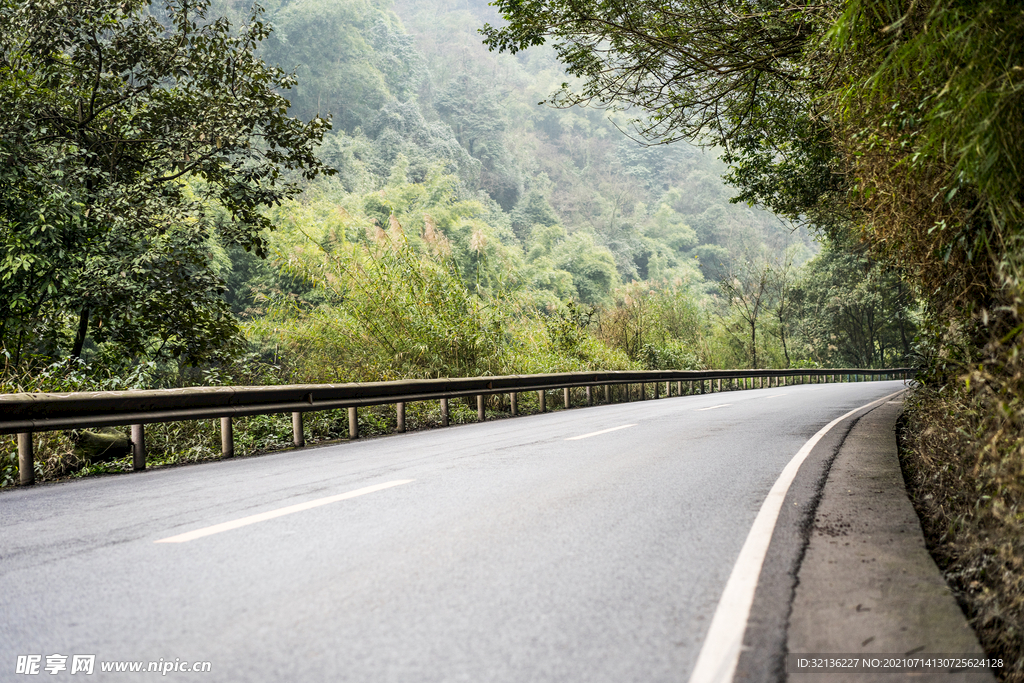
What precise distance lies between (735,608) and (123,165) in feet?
49.0

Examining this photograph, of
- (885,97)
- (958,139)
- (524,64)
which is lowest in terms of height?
(958,139)

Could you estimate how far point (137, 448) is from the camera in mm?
8594

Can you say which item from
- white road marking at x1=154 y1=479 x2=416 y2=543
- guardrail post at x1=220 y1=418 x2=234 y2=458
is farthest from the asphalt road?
guardrail post at x1=220 y1=418 x2=234 y2=458

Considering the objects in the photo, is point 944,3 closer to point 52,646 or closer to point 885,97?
point 885,97

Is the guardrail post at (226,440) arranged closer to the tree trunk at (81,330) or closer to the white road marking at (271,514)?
the white road marking at (271,514)

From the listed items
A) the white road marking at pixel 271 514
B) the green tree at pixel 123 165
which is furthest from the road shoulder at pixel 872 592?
the green tree at pixel 123 165

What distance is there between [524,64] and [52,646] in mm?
132391

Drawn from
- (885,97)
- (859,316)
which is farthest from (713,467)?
(859,316)

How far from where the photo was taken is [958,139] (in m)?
4.43

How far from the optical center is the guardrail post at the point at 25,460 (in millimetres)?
7445

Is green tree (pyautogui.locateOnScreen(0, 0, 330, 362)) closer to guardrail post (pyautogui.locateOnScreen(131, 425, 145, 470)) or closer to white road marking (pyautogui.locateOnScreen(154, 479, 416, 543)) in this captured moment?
guardrail post (pyautogui.locateOnScreen(131, 425, 145, 470))

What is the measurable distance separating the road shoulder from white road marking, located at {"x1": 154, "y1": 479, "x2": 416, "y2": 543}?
340cm

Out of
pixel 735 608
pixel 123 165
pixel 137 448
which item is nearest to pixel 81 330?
pixel 123 165

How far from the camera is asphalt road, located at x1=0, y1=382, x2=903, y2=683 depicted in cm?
280
